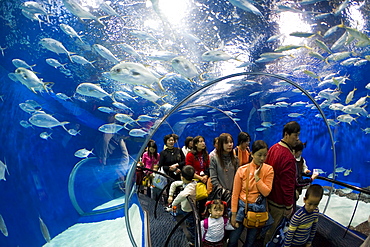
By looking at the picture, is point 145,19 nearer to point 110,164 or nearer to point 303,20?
point 110,164

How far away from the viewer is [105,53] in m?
2.43

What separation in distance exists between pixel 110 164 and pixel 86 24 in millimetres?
1699

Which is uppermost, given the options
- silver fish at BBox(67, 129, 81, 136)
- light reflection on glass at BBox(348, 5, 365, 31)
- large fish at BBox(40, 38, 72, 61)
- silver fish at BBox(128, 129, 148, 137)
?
light reflection on glass at BBox(348, 5, 365, 31)

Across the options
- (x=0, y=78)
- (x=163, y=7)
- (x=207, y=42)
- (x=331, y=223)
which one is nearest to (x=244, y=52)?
(x=207, y=42)

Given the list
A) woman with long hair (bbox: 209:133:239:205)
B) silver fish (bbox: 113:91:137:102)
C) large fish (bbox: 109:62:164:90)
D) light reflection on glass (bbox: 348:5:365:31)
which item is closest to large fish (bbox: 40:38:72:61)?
large fish (bbox: 109:62:164:90)

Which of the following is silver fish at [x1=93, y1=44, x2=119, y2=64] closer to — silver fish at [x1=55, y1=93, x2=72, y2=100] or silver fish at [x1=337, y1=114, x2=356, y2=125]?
silver fish at [x1=55, y1=93, x2=72, y2=100]

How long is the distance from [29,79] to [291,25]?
3.42 m

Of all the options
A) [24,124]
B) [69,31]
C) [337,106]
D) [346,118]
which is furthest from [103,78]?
[346,118]

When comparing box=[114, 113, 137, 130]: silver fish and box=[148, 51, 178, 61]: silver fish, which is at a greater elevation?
box=[148, 51, 178, 61]: silver fish

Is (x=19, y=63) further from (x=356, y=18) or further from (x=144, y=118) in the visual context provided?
(x=356, y=18)

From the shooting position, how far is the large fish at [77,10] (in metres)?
2.16

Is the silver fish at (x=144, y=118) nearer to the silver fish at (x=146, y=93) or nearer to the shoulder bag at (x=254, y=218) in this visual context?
the silver fish at (x=146, y=93)

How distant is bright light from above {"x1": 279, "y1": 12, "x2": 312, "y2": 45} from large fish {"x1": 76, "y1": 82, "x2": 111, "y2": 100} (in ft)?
8.53

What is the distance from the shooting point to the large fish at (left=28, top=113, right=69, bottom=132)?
2338 millimetres
